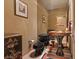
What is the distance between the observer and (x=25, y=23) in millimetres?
3248

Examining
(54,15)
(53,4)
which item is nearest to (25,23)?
(54,15)

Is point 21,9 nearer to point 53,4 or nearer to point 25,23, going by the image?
point 25,23

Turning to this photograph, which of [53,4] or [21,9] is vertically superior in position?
[53,4]

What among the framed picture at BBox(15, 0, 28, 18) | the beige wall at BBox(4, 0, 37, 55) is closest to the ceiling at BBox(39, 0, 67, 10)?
the beige wall at BBox(4, 0, 37, 55)

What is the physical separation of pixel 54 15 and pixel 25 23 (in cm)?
91

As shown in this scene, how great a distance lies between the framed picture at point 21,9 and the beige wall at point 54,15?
75cm

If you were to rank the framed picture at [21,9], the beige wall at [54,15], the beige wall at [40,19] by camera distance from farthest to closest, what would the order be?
the beige wall at [40,19]
the beige wall at [54,15]
the framed picture at [21,9]

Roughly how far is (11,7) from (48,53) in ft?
5.47

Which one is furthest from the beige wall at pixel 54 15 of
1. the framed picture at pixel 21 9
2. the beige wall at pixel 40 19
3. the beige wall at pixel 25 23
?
the framed picture at pixel 21 9

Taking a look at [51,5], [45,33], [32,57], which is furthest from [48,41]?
[51,5]

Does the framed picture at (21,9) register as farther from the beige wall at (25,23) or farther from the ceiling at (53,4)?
the ceiling at (53,4)

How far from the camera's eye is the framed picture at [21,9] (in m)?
2.74

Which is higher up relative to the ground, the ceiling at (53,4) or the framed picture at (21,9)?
the ceiling at (53,4)

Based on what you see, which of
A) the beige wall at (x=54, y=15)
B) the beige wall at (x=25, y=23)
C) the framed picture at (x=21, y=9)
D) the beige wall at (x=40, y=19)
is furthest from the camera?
the beige wall at (x=40, y=19)
